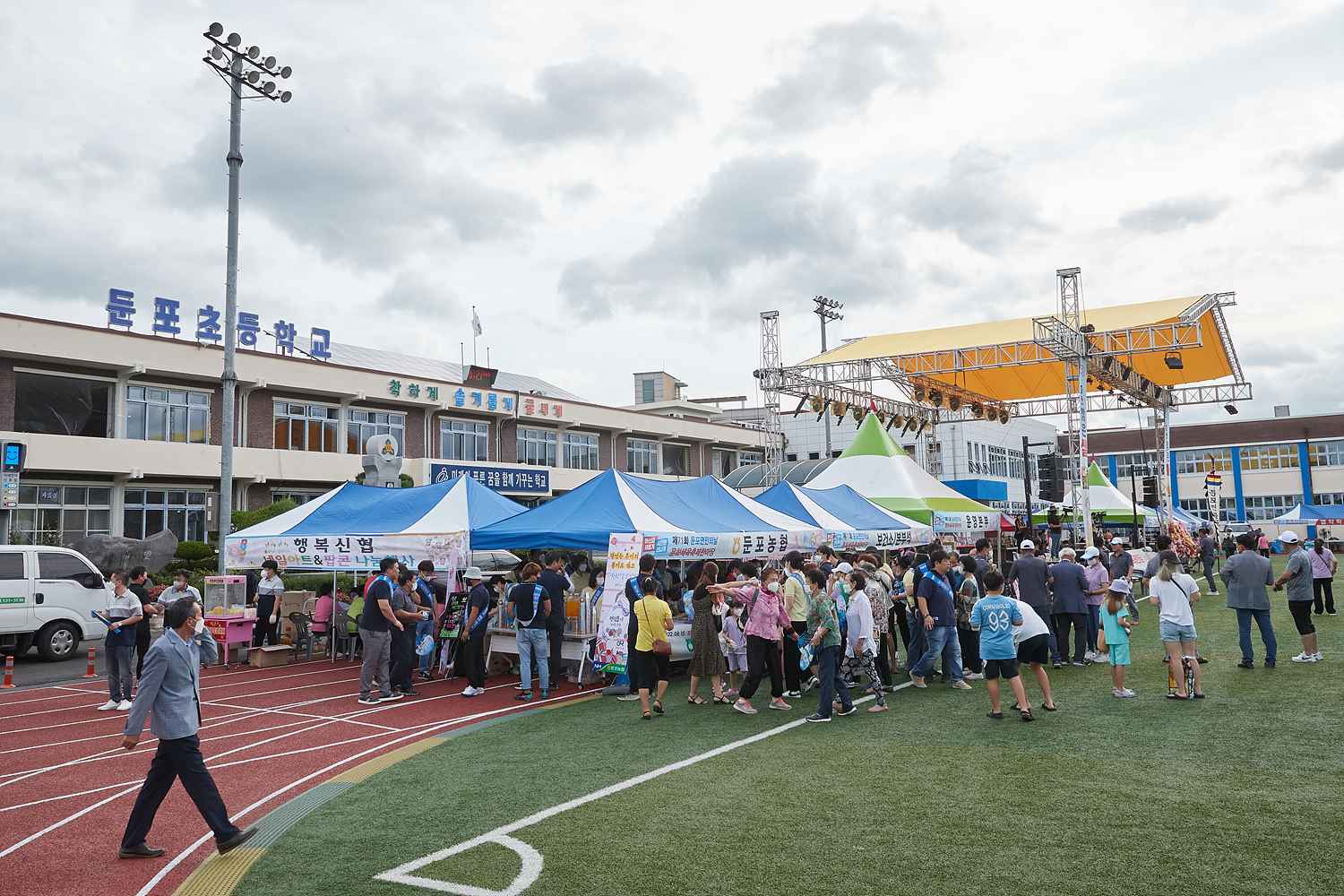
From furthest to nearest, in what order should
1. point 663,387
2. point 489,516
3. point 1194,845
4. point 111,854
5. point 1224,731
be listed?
point 663,387, point 489,516, point 1224,731, point 111,854, point 1194,845

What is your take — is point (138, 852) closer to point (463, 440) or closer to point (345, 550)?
point (345, 550)

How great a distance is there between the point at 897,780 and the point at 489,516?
9041mm

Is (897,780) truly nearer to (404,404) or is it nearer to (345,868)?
(345,868)

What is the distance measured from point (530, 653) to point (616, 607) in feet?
4.25

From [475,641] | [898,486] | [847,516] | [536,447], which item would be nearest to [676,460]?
[536,447]

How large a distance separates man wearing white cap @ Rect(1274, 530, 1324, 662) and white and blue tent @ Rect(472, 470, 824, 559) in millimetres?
6717

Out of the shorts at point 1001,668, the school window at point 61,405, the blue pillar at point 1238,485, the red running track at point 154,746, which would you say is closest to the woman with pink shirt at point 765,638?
the shorts at point 1001,668

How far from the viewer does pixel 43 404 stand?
88.8 ft

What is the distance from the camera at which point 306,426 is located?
Result: 32688mm

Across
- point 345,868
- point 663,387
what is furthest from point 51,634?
point 663,387

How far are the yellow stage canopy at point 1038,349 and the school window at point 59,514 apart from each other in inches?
845

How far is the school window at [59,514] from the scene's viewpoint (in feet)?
86.8

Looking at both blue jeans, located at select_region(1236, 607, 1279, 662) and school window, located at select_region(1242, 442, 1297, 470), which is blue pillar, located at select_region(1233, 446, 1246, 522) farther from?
blue jeans, located at select_region(1236, 607, 1279, 662)

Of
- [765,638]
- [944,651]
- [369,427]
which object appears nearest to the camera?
[765,638]
